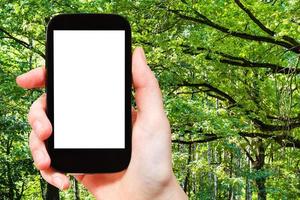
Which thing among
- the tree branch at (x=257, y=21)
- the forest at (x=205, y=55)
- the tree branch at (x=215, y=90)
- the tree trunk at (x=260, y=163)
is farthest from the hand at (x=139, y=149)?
the tree trunk at (x=260, y=163)

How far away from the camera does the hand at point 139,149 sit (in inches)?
90.2

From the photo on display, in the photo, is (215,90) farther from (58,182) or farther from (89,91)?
(58,182)

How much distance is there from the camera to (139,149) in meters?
2.47

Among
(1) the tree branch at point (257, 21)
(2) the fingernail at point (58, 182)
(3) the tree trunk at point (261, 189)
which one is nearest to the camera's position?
(2) the fingernail at point (58, 182)

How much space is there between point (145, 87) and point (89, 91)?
0.35m

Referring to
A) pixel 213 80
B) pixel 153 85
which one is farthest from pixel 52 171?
pixel 213 80

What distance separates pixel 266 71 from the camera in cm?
1438

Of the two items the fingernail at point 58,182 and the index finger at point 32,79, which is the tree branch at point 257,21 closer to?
the index finger at point 32,79

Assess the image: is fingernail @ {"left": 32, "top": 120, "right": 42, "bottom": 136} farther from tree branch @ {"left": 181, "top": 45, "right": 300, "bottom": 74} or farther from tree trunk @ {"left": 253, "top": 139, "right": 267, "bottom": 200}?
tree trunk @ {"left": 253, "top": 139, "right": 267, "bottom": 200}

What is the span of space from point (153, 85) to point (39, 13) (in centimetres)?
971

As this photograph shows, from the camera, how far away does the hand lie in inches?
90.2

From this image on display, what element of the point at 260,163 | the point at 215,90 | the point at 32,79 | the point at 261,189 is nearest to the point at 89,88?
the point at 32,79

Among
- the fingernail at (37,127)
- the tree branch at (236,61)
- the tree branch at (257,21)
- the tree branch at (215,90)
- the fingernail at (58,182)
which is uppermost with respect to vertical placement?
the tree branch at (257,21)

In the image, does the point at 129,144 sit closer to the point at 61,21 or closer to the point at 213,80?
the point at 61,21
